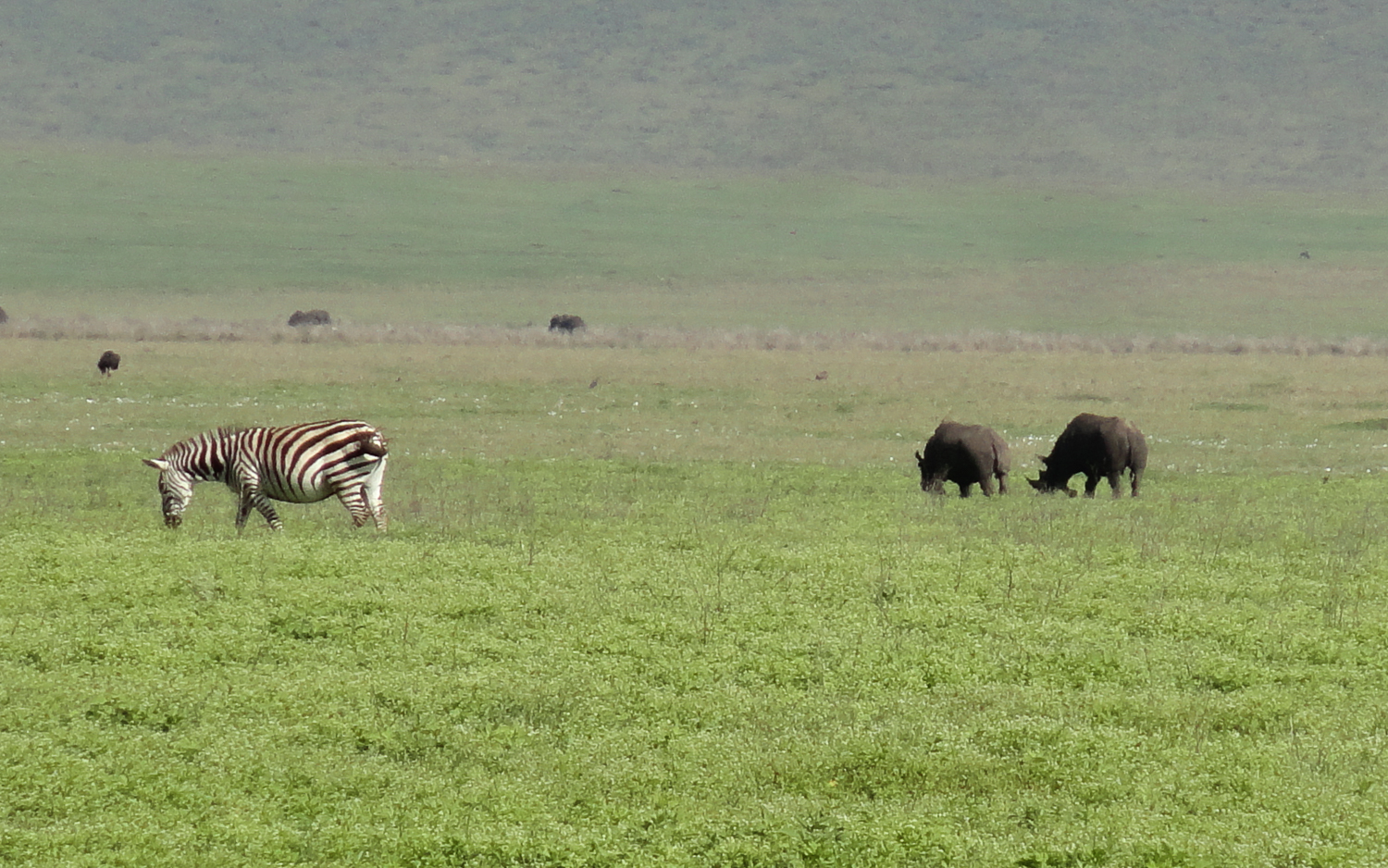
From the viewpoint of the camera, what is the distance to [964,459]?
25.5 m

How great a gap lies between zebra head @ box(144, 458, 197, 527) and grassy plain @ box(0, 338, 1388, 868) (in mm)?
452

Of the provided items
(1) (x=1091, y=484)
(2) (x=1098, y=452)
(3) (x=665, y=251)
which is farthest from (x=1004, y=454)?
(3) (x=665, y=251)

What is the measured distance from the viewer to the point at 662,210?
156 meters

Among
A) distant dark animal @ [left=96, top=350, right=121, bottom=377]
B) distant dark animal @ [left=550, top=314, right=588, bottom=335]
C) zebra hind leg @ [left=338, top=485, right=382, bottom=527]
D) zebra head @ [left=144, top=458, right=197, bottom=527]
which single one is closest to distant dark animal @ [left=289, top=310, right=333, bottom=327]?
distant dark animal @ [left=550, top=314, right=588, bottom=335]

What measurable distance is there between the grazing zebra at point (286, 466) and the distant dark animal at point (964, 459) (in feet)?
33.3

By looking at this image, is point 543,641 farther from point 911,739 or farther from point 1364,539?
point 1364,539

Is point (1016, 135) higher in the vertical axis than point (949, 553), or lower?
higher

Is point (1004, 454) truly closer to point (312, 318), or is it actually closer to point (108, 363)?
point (108, 363)

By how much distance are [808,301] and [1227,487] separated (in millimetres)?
85641

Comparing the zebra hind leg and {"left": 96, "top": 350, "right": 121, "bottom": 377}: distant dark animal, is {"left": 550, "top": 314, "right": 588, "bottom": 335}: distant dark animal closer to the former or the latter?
{"left": 96, "top": 350, "right": 121, "bottom": 377}: distant dark animal

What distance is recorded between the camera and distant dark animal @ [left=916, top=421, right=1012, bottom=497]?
83.1ft

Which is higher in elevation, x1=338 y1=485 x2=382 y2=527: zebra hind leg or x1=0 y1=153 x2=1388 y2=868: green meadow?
x1=338 y1=485 x2=382 y2=527: zebra hind leg

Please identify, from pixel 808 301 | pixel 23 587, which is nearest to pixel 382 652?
pixel 23 587

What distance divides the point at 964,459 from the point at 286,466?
450 inches
